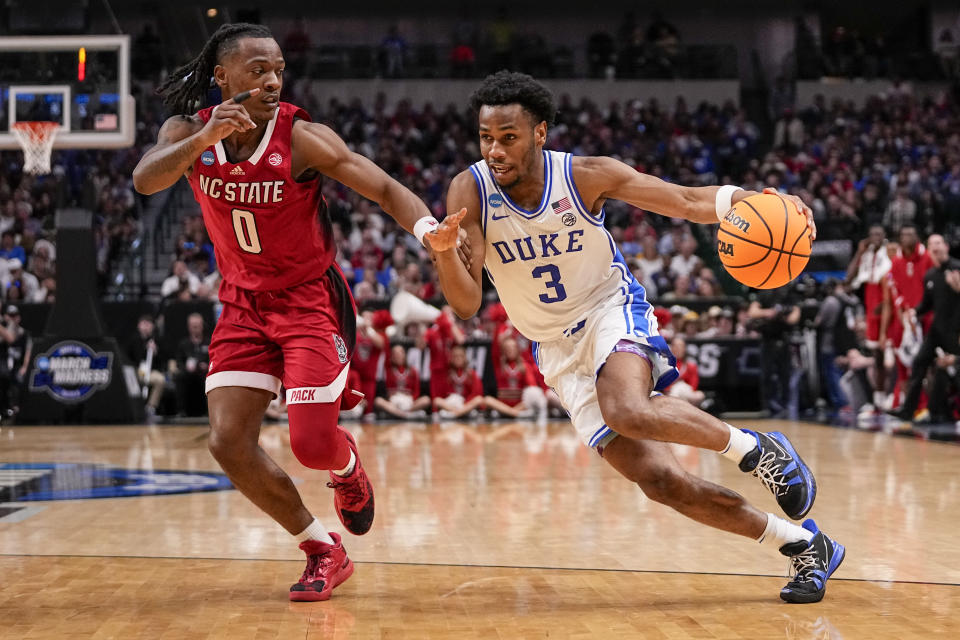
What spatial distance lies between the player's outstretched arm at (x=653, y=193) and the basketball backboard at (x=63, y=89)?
29.4 ft

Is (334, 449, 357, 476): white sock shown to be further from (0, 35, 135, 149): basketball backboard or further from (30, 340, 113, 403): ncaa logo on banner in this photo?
(30, 340, 113, 403): ncaa logo on banner

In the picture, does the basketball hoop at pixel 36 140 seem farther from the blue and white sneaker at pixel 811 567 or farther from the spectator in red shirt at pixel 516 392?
the blue and white sneaker at pixel 811 567

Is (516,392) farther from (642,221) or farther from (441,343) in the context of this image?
(642,221)

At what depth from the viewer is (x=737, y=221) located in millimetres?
4496

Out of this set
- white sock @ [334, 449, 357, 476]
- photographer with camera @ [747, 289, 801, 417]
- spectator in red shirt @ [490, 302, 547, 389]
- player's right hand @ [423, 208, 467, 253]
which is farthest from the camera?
photographer with camera @ [747, 289, 801, 417]

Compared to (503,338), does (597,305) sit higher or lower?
higher

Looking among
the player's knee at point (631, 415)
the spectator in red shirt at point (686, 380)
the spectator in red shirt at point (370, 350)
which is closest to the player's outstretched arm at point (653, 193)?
the player's knee at point (631, 415)

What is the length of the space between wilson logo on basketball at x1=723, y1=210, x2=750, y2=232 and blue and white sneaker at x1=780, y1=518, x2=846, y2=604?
123 centimetres

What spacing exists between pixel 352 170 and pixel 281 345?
2.57 ft

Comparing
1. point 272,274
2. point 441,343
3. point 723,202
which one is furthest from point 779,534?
point 441,343

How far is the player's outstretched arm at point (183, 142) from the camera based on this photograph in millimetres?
4148

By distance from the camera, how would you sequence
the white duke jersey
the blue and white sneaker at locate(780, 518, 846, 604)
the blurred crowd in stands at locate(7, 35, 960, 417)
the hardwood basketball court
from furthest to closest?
1. the blurred crowd in stands at locate(7, 35, 960, 417)
2. the white duke jersey
3. the blue and white sneaker at locate(780, 518, 846, 604)
4. the hardwood basketball court

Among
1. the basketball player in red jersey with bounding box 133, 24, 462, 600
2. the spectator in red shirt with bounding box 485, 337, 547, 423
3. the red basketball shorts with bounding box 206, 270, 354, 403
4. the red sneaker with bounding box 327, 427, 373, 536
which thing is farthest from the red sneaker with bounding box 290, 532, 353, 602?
the spectator in red shirt with bounding box 485, 337, 547, 423

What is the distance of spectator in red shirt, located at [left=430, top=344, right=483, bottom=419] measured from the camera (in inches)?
572
